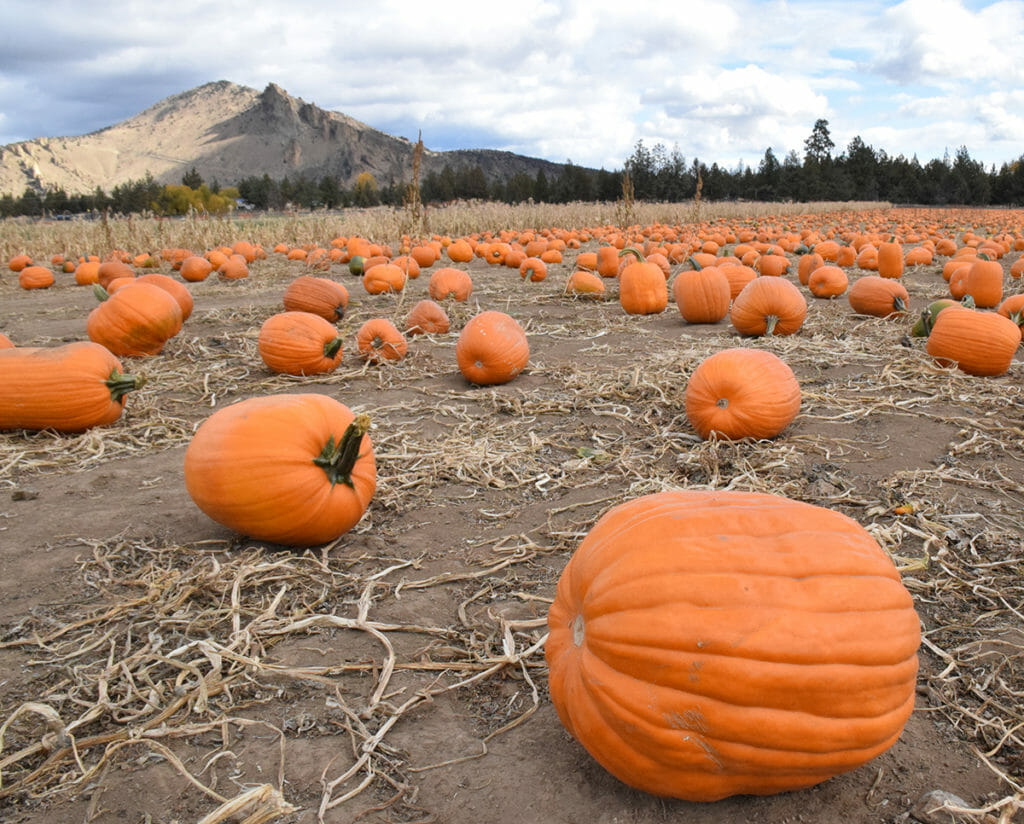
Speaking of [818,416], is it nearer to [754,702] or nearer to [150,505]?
[754,702]

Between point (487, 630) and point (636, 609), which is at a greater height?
point (636, 609)

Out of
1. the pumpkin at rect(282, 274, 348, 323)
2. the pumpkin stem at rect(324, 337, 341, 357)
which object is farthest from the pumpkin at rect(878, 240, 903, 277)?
the pumpkin stem at rect(324, 337, 341, 357)

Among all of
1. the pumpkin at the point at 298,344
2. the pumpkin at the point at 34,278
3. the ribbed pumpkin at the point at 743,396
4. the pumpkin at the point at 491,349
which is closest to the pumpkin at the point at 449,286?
the pumpkin at the point at 298,344

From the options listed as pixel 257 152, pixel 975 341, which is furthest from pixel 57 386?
pixel 257 152

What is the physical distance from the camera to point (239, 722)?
6.68ft

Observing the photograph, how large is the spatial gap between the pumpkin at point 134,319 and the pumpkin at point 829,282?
7558mm

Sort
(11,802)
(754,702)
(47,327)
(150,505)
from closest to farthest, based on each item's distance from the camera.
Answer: (754,702), (11,802), (150,505), (47,327)

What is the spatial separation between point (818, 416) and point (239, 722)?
3.73m

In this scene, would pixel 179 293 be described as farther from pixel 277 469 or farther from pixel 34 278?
pixel 34 278

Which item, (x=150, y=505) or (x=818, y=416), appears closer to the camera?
(x=150, y=505)

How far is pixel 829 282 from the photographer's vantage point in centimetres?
902

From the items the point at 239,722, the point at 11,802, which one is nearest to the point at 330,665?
the point at 239,722

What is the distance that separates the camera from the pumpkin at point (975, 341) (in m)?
5.11

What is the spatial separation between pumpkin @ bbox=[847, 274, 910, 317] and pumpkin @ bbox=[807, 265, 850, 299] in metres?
1.33
